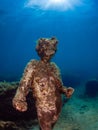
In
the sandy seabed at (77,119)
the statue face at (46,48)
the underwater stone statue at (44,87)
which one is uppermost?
the statue face at (46,48)

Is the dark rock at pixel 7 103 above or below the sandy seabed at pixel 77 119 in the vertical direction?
above

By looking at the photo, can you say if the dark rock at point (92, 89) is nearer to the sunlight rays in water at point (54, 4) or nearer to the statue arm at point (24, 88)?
the statue arm at point (24, 88)

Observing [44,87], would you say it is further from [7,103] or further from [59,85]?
[7,103]

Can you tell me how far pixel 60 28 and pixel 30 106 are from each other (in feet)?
197

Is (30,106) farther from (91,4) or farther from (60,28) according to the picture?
(60,28)

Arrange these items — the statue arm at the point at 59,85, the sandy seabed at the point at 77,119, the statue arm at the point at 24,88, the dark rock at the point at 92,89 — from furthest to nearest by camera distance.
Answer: the dark rock at the point at 92,89 < the sandy seabed at the point at 77,119 < the statue arm at the point at 59,85 < the statue arm at the point at 24,88

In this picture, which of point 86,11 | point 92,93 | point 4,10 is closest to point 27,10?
point 4,10

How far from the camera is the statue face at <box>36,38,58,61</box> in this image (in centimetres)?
582

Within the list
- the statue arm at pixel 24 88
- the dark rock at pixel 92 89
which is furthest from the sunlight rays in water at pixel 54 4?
the statue arm at pixel 24 88

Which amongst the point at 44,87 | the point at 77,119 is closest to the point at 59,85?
the point at 44,87

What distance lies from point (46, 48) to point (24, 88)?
3.32 feet

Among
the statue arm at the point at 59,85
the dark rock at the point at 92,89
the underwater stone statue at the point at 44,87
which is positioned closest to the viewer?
the underwater stone statue at the point at 44,87

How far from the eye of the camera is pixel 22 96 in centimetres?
547

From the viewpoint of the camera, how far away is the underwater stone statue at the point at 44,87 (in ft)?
18.1
